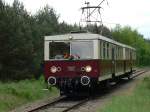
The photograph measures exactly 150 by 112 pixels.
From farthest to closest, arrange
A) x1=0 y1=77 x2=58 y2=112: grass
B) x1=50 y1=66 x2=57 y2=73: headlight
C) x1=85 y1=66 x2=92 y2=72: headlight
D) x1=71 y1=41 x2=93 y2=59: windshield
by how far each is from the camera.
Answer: x1=50 y1=66 x2=57 y2=73: headlight
x1=71 y1=41 x2=93 y2=59: windshield
x1=85 y1=66 x2=92 y2=72: headlight
x1=0 y1=77 x2=58 y2=112: grass

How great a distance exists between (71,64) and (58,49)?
982 millimetres

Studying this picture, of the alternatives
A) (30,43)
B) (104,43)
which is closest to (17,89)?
(104,43)

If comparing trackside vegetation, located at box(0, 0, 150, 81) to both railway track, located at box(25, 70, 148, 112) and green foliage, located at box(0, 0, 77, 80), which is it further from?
railway track, located at box(25, 70, 148, 112)

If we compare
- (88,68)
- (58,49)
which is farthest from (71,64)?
(58,49)

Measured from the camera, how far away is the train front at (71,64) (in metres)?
21.2

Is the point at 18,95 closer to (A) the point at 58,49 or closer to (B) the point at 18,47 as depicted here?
(A) the point at 58,49

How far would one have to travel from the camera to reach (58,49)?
2183cm

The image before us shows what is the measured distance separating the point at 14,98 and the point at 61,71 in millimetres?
2443

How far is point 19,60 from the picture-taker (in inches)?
1811

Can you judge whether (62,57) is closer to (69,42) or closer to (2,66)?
(69,42)

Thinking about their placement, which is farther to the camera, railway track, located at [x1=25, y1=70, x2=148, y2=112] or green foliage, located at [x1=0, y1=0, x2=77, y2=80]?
green foliage, located at [x1=0, y1=0, x2=77, y2=80]

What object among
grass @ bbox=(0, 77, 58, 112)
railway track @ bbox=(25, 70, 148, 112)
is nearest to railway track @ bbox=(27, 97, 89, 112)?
railway track @ bbox=(25, 70, 148, 112)

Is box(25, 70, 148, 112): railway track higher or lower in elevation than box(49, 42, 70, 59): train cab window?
lower

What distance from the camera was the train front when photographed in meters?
21.2
